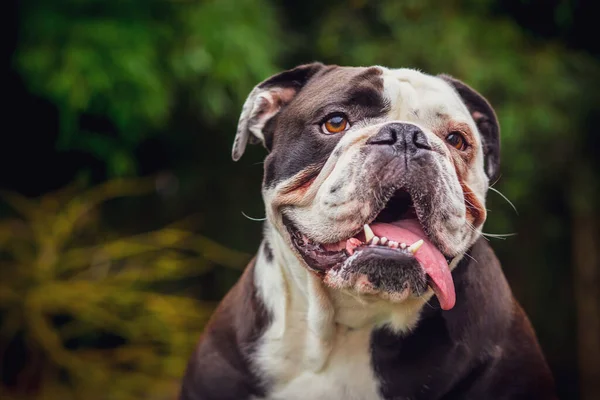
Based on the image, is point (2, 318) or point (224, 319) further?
point (2, 318)

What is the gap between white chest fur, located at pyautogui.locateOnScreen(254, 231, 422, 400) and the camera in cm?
290

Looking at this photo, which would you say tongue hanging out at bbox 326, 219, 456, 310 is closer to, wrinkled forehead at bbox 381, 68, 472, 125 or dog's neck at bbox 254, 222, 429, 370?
dog's neck at bbox 254, 222, 429, 370

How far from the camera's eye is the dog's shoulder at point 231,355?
302 cm

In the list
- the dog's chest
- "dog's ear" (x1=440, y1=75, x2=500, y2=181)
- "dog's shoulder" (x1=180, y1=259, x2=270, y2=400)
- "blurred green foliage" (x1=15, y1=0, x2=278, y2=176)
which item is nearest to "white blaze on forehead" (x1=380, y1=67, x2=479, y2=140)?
"dog's ear" (x1=440, y1=75, x2=500, y2=181)

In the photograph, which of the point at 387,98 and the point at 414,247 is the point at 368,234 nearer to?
the point at 414,247

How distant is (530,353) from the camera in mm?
2965

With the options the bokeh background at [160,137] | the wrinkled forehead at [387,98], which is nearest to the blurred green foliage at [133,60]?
the bokeh background at [160,137]

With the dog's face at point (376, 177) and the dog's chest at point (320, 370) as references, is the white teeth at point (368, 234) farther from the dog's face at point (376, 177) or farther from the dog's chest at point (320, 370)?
the dog's chest at point (320, 370)

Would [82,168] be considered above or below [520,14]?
below

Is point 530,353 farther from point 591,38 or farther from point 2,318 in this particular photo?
point 2,318

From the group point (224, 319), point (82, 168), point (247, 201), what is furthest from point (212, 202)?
point (224, 319)

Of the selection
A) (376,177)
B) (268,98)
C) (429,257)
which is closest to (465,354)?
(429,257)

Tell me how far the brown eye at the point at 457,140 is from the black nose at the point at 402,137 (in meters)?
0.31

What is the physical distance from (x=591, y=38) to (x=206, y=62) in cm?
267
